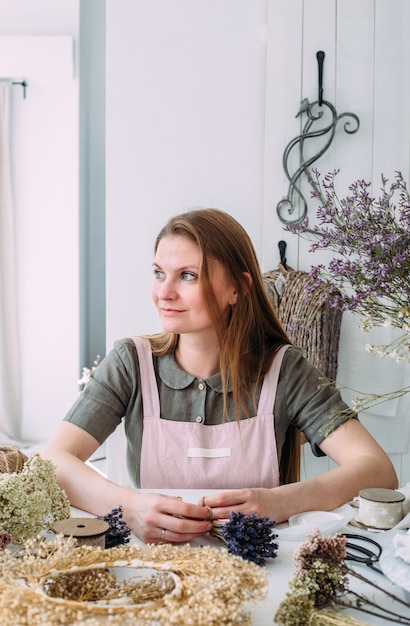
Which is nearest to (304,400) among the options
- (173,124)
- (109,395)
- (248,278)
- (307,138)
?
(248,278)

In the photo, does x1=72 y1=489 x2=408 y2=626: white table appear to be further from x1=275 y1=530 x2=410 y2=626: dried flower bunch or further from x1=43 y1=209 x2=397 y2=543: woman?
x1=43 y1=209 x2=397 y2=543: woman

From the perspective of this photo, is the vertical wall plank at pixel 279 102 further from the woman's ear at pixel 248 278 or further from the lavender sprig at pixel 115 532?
the lavender sprig at pixel 115 532

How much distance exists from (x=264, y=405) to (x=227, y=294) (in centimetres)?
29

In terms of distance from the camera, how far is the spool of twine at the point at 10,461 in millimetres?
1282

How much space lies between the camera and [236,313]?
1.85m

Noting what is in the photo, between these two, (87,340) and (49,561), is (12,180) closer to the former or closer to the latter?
(87,340)

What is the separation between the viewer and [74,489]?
149 cm

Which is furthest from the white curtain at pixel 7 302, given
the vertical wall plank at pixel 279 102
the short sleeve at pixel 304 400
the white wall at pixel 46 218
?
the short sleeve at pixel 304 400

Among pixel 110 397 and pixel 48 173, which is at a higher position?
pixel 48 173

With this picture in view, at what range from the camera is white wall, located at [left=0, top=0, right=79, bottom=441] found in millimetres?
4391

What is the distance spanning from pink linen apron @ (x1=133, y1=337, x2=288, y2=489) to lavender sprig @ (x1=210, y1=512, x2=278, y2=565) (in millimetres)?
541

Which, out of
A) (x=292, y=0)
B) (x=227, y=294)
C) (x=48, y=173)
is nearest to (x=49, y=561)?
(x=227, y=294)

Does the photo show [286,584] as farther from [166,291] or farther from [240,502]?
[166,291]

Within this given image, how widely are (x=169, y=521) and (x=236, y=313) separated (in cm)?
72
